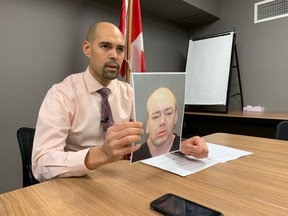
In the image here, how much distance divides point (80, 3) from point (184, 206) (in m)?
2.18

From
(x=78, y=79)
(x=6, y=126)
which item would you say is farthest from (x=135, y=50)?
(x=6, y=126)

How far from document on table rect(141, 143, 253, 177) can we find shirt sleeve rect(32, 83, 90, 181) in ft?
0.89

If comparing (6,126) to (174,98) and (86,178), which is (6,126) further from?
(174,98)

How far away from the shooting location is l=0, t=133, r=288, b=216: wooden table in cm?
52

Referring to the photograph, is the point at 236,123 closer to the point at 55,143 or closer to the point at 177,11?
the point at 177,11

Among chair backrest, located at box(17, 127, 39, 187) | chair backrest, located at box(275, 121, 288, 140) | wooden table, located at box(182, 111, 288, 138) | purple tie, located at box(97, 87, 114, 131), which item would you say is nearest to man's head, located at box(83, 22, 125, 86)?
purple tie, located at box(97, 87, 114, 131)

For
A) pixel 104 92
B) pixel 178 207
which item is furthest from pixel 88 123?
pixel 178 207

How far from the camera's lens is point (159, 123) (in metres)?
0.67

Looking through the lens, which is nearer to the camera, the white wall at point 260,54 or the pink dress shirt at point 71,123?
the pink dress shirt at point 71,123

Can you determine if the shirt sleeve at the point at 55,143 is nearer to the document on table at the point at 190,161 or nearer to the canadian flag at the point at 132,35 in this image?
the document on table at the point at 190,161

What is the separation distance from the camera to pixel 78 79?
3.84ft

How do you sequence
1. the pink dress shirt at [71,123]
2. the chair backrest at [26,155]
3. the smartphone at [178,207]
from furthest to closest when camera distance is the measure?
1. the chair backrest at [26,155]
2. the pink dress shirt at [71,123]
3. the smartphone at [178,207]

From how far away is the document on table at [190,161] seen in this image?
78cm

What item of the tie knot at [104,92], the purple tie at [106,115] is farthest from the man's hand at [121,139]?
the tie knot at [104,92]
